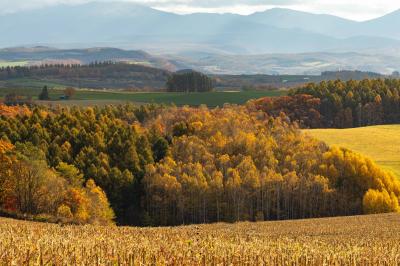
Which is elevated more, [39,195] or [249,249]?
[249,249]

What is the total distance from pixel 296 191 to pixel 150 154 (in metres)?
29.4

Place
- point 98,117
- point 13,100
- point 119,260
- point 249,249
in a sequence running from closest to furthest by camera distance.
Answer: point 119,260, point 249,249, point 98,117, point 13,100

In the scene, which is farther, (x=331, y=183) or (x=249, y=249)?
(x=331, y=183)

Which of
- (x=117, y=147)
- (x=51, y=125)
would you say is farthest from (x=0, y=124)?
(x=117, y=147)

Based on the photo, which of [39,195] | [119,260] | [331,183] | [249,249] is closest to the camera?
[119,260]

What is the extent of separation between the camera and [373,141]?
501ft

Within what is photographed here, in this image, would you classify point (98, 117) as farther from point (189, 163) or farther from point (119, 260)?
point (119, 260)

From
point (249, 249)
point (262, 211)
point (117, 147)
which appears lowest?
point (262, 211)

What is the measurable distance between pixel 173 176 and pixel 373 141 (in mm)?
60647

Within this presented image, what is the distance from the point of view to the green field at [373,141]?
13312cm

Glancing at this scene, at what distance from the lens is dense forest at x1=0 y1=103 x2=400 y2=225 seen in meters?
92.9

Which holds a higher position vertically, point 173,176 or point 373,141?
point 373,141

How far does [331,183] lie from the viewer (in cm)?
11581

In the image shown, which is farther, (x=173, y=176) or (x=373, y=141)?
(x=373, y=141)
